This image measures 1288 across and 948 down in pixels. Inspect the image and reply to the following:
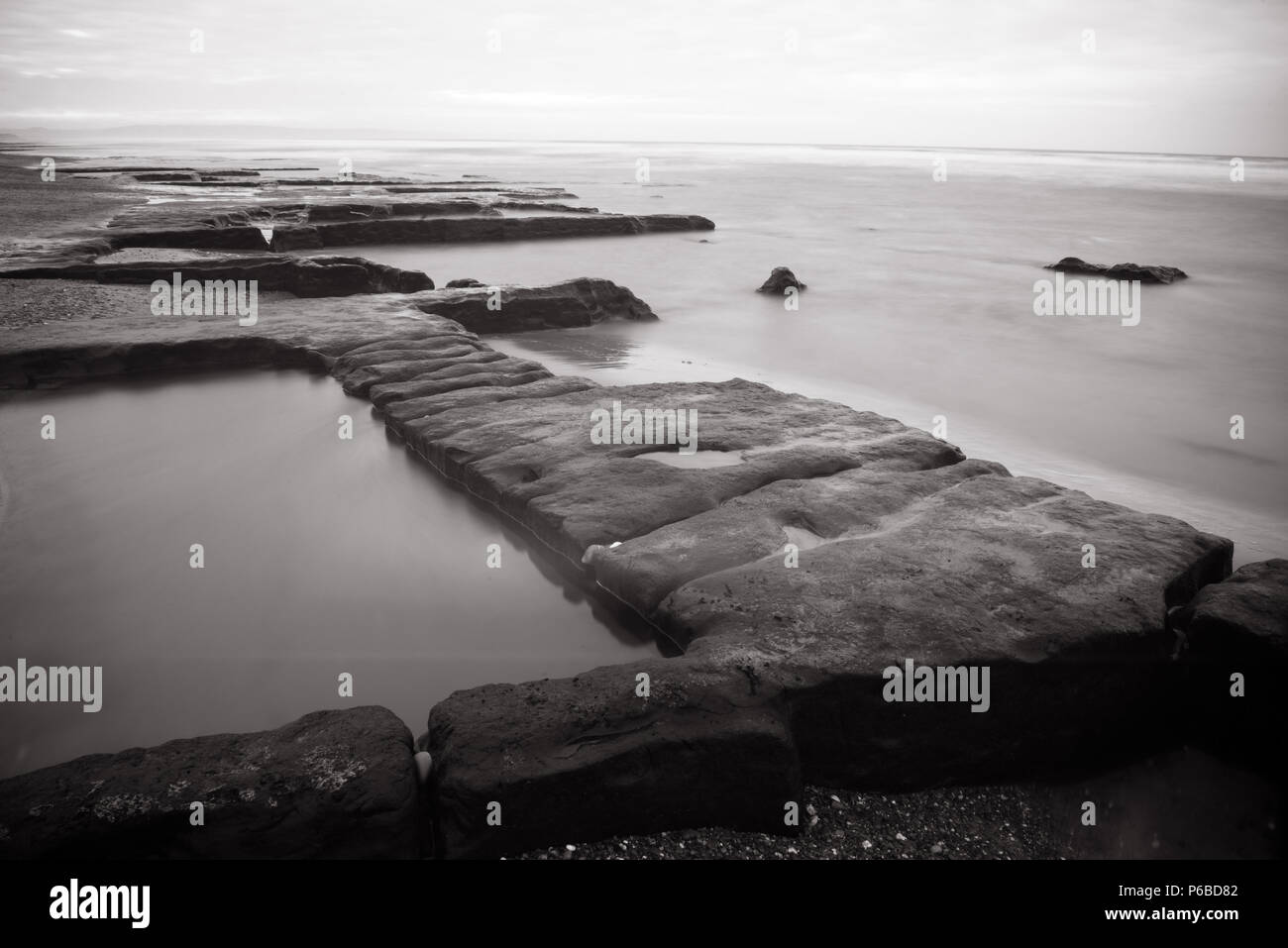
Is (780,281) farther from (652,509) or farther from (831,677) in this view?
(831,677)

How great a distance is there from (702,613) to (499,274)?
36.8 feet

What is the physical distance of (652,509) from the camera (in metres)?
3.77

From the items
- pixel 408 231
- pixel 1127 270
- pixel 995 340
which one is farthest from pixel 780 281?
pixel 408 231

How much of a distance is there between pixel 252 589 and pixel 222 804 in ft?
5.22

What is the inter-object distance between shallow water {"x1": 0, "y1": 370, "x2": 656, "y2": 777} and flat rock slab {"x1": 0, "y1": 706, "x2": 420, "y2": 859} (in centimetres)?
53

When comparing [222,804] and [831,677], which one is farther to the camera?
[831,677]

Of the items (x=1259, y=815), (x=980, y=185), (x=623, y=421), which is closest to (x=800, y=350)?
(x=623, y=421)

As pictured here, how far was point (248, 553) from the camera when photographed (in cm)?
388

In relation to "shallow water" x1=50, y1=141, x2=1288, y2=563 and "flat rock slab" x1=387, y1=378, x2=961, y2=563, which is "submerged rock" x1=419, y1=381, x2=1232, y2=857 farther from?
"shallow water" x1=50, y1=141, x2=1288, y2=563

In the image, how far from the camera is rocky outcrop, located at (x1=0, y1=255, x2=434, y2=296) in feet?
32.8

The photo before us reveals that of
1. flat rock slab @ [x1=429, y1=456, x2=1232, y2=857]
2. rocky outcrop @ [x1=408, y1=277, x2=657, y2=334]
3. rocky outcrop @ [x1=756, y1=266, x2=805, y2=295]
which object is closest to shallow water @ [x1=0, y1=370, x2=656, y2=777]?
flat rock slab @ [x1=429, y1=456, x2=1232, y2=857]

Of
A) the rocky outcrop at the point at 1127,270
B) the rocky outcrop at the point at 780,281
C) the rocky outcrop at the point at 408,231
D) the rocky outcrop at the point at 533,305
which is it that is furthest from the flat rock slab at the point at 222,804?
the rocky outcrop at the point at 1127,270

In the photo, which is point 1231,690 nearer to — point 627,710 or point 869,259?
point 627,710

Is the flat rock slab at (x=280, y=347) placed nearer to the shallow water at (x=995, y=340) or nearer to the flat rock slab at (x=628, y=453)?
the flat rock slab at (x=628, y=453)
